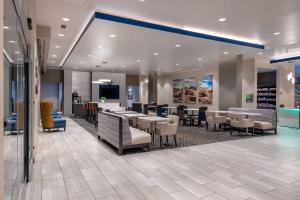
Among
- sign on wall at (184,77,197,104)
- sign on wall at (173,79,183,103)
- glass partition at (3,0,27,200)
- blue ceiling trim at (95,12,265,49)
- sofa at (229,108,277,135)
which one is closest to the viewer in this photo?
glass partition at (3,0,27,200)

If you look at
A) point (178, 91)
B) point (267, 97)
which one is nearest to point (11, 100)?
point (178, 91)

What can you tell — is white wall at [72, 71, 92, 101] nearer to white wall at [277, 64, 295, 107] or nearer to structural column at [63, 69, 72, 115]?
structural column at [63, 69, 72, 115]

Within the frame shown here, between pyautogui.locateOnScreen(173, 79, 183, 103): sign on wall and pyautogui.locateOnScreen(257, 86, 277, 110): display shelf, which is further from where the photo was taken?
pyautogui.locateOnScreen(173, 79, 183, 103): sign on wall

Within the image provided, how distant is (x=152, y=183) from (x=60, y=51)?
8.11 m

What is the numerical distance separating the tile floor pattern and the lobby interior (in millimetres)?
20

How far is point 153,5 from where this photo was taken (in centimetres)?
468

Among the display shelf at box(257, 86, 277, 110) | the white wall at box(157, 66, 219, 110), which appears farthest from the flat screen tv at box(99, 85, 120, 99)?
the display shelf at box(257, 86, 277, 110)

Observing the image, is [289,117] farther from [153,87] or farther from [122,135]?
[153,87]

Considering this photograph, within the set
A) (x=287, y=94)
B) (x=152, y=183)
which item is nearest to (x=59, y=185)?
(x=152, y=183)

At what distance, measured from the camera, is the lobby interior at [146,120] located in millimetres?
2810

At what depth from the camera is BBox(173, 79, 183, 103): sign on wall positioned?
53.4 feet

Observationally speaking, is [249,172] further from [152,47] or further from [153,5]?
[152,47]

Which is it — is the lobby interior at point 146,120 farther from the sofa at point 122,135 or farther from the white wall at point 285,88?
the white wall at point 285,88

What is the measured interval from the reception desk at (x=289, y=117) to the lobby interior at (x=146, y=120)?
0.05 metres
